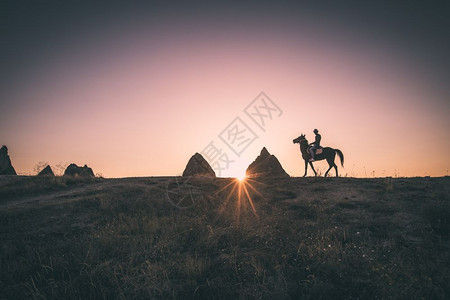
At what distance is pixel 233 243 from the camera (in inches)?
280

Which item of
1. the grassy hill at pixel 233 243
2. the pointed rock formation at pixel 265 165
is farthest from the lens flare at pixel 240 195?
the pointed rock formation at pixel 265 165

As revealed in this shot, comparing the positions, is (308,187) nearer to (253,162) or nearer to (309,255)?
(309,255)

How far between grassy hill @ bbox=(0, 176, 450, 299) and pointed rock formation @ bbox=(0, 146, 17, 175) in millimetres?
31350

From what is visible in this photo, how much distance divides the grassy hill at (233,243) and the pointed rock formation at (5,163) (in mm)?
31350

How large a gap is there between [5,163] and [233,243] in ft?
146

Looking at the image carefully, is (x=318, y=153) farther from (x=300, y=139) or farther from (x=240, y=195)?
(x=240, y=195)

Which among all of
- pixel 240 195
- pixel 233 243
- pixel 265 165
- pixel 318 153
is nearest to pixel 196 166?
pixel 265 165

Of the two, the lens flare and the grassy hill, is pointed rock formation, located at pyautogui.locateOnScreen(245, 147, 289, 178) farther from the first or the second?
the grassy hill

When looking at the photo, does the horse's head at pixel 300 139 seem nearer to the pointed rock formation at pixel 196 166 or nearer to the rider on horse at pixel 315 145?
the rider on horse at pixel 315 145

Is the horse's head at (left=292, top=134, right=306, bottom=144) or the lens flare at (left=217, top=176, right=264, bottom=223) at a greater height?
the horse's head at (left=292, top=134, right=306, bottom=144)

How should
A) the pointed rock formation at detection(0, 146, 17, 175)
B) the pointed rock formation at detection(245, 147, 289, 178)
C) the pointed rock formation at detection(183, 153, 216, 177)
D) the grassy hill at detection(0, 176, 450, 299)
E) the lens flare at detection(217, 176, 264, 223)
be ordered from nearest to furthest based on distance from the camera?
the grassy hill at detection(0, 176, 450, 299) < the lens flare at detection(217, 176, 264, 223) < the pointed rock formation at detection(183, 153, 216, 177) < the pointed rock formation at detection(0, 146, 17, 175) < the pointed rock formation at detection(245, 147, 289, 178)

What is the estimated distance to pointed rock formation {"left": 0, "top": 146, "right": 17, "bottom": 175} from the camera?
3504 centimetres

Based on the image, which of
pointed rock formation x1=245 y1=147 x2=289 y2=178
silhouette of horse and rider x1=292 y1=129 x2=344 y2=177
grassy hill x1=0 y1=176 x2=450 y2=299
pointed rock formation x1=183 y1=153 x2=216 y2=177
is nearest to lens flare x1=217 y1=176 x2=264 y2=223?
grassy hill x1=0 y1=176 x2=450 y2=299

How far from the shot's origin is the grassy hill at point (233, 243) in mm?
4992
